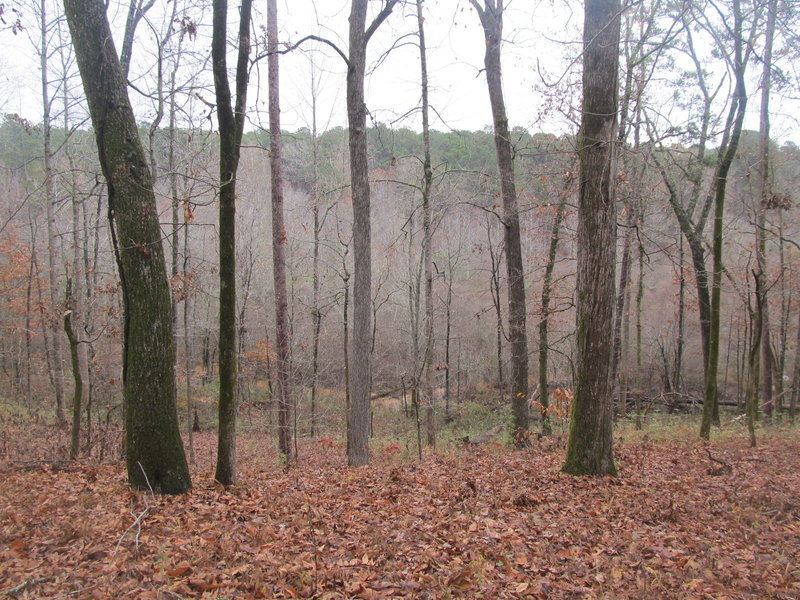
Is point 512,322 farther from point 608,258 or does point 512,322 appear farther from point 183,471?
point 183,471

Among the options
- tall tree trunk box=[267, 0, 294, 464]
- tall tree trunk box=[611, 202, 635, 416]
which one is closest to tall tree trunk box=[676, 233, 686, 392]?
tall tree trunk box=[611, 202, 635, 416]

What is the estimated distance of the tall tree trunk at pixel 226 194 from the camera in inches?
221

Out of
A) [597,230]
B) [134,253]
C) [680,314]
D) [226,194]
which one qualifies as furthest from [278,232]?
[680,314]

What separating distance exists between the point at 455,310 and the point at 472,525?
24.6m

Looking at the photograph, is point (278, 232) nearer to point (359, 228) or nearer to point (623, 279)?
point (359, 228)

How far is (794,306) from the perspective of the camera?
65.2ft

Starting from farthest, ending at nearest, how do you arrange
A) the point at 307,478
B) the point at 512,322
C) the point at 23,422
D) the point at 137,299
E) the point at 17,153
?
the point at 17,153
the point at 23,422
the point at 512,322
the point at 307,478
the point at 137,299

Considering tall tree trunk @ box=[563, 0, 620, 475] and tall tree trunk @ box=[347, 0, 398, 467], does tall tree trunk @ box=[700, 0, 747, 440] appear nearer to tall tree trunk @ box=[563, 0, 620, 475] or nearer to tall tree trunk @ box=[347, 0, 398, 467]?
tall tree trunk @ box=[563, 0, 620, 475]

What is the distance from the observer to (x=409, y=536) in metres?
4.35

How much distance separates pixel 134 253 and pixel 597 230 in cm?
526

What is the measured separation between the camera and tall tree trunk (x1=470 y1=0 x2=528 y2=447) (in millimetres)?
9789

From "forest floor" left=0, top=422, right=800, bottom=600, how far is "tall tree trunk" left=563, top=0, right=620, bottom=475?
948mm

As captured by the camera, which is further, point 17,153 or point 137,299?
point 17,153

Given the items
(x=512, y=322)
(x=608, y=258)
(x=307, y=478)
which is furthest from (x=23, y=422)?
A: (x=608, y=258)
